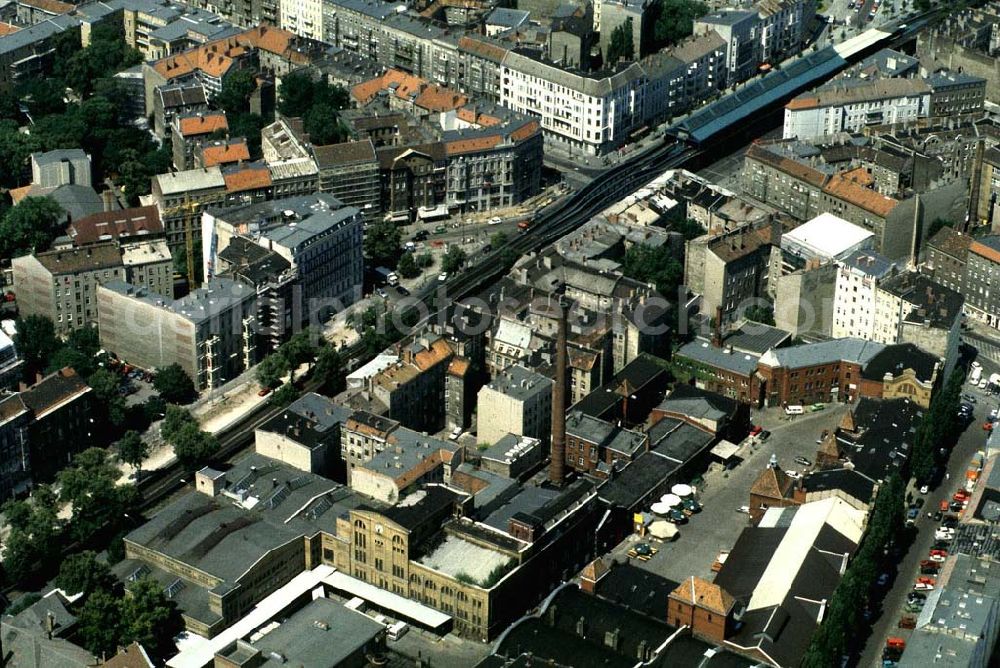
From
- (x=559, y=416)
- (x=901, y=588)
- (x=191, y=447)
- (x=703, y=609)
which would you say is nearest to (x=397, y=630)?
(x=703, y=609)

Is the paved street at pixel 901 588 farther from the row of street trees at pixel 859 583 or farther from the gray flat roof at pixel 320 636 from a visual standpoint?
the gray flat roof at pixel 320 636

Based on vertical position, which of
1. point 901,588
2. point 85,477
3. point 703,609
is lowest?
point 901,588

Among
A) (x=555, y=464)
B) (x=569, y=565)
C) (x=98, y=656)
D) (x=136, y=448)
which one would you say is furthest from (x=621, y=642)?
(x=136, y=448)

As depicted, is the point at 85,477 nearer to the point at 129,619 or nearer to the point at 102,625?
the point at 102,625

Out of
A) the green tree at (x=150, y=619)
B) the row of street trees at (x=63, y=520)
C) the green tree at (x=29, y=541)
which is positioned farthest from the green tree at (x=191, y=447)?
the green tree at (x=150, y=619)

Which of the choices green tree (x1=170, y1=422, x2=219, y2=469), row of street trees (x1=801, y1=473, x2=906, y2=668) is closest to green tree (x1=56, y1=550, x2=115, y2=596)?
green tree (x1=170, y1=422, x2=219, y2=469)

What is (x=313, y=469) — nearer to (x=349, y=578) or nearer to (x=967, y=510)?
(x=349, y=578)

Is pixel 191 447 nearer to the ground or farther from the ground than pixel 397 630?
farther from the ground

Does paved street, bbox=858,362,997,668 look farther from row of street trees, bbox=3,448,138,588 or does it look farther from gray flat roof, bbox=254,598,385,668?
row of street trees, bbox=3,448,138,588
